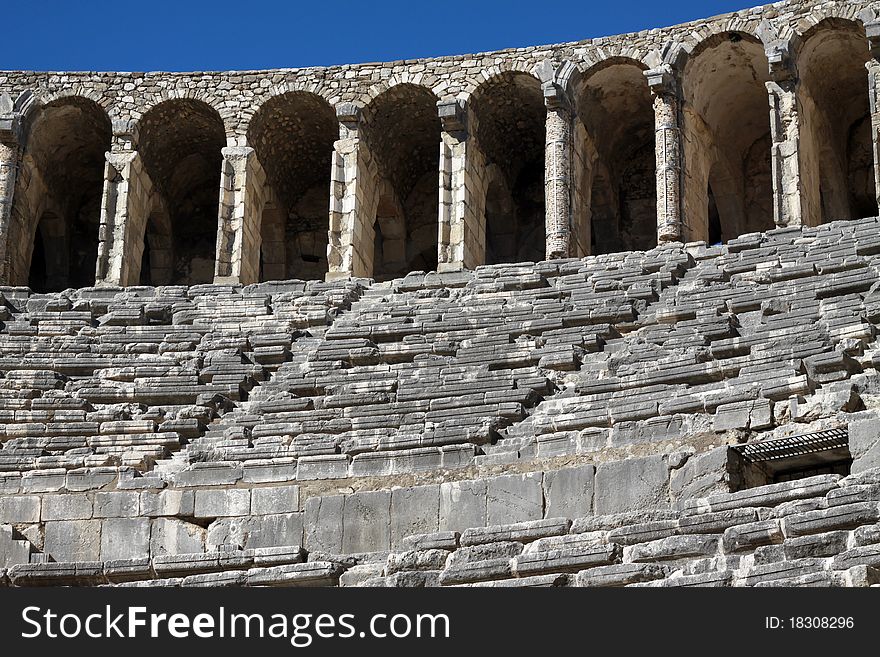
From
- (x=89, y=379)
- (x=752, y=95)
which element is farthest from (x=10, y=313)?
(x=752, y=95)

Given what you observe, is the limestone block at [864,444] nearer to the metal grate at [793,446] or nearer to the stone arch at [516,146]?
the metal grate at [793,446]

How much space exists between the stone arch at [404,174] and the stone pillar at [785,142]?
5472 mm

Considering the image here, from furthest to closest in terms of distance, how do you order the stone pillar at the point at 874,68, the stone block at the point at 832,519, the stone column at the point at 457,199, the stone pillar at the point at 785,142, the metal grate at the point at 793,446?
the stone column at the point at 457,199 < the stone pillar at the point at 874,68 < the stone pillar at the point at 785,142 < the metal grate at the point at 793,446 < the stone block at the point at 832,519

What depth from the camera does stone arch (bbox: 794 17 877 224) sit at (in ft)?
94.4

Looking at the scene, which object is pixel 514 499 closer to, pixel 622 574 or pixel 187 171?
pixel 622 574

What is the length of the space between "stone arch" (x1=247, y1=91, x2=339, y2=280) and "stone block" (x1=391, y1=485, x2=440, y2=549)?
1370 cm

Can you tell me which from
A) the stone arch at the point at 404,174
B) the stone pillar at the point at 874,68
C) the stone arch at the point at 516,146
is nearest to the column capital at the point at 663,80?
the stone arch at the point at 516,146

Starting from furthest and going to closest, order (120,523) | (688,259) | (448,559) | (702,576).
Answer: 1. (688,259)
2. (120,523)
3. (448,559)
4. (702,576)

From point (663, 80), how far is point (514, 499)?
486 inches

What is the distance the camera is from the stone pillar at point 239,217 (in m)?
30.3

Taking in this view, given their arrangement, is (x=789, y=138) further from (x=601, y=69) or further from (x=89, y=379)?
(x=89, y=379)

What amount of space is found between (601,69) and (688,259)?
259 inches

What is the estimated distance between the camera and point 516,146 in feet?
107

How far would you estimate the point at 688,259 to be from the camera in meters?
24.4
